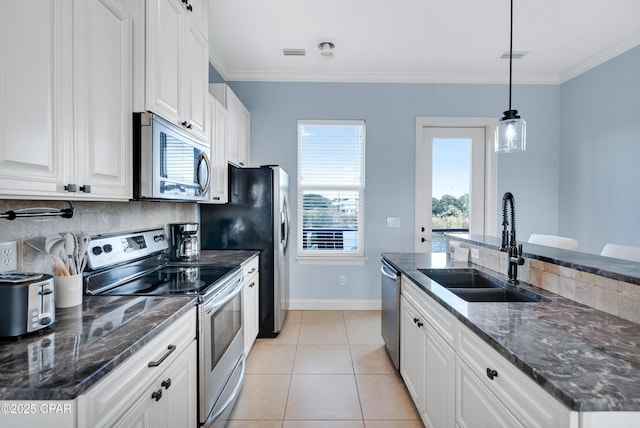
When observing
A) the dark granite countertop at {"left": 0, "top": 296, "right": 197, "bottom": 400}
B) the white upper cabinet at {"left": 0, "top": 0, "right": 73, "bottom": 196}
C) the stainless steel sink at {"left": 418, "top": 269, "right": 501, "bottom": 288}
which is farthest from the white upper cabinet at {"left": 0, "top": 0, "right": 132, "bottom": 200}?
the stainless steel sink at {"left": 418, "top": 269, "right": 501, "bottom": 288}

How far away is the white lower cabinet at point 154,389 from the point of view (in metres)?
0.85

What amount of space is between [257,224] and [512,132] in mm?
2177

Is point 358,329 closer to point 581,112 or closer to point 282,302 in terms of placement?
point 282,302

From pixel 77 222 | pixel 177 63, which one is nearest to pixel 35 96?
pixel 77 222

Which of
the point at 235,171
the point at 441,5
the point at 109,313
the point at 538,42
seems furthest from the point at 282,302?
the point at 538,42

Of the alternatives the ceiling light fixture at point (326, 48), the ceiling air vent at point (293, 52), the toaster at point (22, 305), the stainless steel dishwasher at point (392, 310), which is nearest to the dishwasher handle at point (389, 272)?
the stainless steel dishwasher at point (392, 310)

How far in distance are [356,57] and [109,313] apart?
10.7 feet

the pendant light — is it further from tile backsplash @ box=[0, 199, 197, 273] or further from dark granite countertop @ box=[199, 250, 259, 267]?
tile backsplash @ box=[0, 199, 197, 273]

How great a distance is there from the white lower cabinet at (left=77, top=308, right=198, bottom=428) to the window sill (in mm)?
2460

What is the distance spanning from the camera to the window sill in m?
3.92

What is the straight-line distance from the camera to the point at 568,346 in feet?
3.20

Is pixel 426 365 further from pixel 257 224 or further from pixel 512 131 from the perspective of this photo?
pixel 257 224

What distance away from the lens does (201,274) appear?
1987 mm

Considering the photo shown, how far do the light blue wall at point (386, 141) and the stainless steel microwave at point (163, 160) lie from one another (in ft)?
6.53
